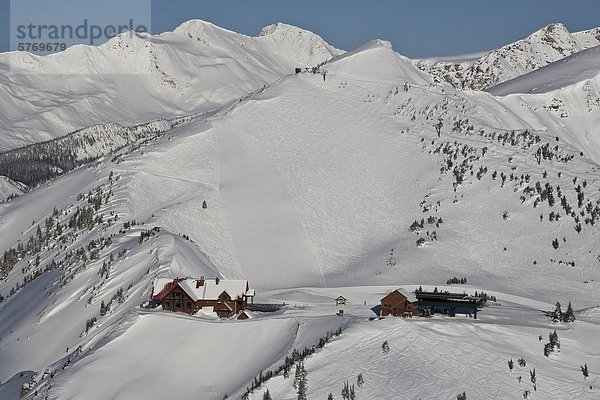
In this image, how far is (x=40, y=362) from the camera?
275 ft

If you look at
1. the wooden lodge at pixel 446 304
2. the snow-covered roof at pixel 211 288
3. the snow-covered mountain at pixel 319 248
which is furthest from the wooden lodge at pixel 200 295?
the wooden lodge at pixel 446 304

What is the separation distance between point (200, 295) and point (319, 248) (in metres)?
44.1

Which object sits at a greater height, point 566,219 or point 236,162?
point 236,162

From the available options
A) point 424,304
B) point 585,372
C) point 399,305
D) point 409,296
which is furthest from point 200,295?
point 585,372

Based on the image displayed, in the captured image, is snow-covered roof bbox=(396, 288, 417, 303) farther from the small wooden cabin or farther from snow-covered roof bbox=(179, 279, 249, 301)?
snow-covered roof bbox=(179, 279, 249, 301)

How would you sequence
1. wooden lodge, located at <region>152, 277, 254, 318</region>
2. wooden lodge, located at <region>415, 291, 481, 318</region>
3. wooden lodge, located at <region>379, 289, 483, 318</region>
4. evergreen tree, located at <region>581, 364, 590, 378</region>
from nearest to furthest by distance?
evergreen tree, located at <region>581, 364, 590, 378</region> → wooden lodge, located at <region>379, 289, 483, 318</region> → wooden lodge, located at <region>415, 291, 481, 318</region> → wooden lodge, located at <region>152, 277, 254, 318</region>

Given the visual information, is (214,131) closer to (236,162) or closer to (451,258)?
(236,162)

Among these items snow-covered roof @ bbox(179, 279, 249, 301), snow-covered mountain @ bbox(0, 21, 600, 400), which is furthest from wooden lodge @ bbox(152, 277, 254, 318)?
snow-covered mountain @ bbox(0, 21, 600, 400)

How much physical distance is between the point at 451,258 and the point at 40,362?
53.8 metres

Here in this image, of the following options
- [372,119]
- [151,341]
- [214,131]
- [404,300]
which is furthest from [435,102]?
[151,341]

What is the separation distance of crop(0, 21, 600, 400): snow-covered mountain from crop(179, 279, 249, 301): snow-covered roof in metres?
4.98

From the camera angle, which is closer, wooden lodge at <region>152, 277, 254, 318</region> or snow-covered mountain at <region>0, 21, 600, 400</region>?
snow-covered mountain at <region>0, 21, 600, 400</region>

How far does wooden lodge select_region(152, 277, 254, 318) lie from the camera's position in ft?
268

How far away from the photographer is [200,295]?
82.9 meters
